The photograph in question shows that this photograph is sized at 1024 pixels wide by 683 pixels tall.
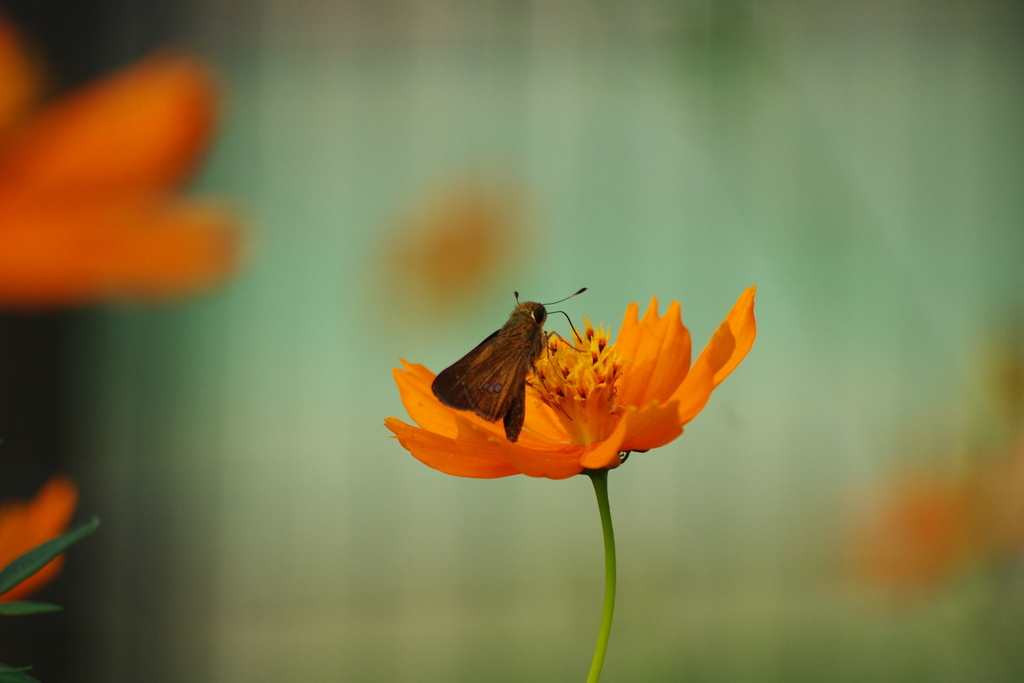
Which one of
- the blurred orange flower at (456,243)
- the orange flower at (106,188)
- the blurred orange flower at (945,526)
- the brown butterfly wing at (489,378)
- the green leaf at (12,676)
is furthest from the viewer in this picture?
the blurred orange flower at (456,243)

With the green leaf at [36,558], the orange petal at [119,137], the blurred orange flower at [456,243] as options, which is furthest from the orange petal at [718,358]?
the blurred orange flower at [456,243]

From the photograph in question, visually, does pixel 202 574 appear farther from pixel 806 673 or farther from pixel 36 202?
pixel 806 673

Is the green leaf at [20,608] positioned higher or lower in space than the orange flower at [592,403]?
lower

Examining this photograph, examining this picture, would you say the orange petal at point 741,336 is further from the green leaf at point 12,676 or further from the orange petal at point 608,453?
the green leaf at point 12,676

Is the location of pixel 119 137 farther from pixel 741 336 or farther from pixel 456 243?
pixel 741 336

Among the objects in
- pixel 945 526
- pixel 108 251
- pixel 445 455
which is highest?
pixel 108 251

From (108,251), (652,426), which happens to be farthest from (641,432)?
(108,251)
